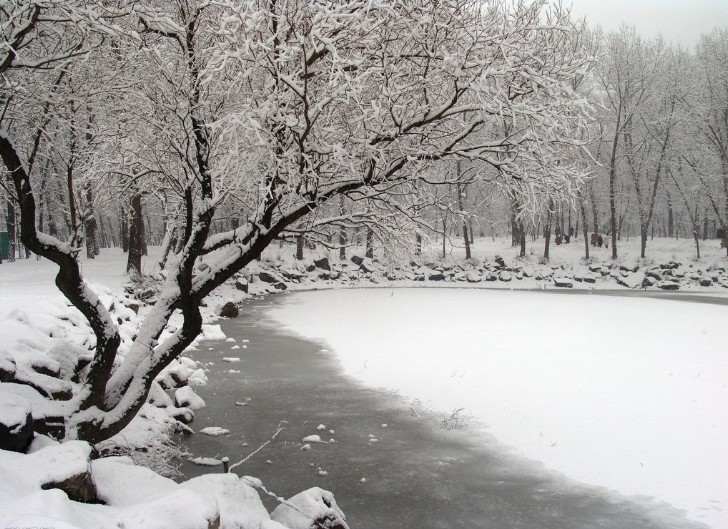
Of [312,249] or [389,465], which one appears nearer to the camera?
[389,465]

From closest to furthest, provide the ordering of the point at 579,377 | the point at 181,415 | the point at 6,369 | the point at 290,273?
the point at 6,369, the point at 181,415, the point at 579,377, the point at 290,273

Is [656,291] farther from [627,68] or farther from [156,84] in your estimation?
[156,84]

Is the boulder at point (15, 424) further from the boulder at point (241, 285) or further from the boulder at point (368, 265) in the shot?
the boulder at point (368, 265)

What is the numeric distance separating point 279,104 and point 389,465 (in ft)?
17.0

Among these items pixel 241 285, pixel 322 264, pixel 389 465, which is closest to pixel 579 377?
pixel 389 465

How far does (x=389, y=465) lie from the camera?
26.8 feet

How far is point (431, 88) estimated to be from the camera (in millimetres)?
7070

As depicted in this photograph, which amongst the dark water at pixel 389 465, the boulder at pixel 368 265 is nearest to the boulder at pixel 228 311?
the dark water at pixel 389 465

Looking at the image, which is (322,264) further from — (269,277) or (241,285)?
(241,285)

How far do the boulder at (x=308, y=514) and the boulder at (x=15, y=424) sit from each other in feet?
8.16

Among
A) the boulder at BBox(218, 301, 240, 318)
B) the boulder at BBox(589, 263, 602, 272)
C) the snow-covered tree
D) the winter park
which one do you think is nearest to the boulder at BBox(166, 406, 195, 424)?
the winter park

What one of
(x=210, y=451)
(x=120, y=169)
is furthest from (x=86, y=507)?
(x=120, y=169)

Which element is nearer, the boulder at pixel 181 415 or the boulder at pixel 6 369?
the boulder at pixel 6 369

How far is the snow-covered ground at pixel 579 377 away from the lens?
26.2 feet
